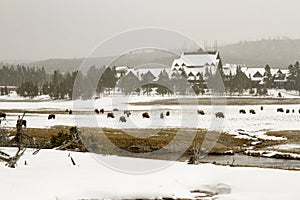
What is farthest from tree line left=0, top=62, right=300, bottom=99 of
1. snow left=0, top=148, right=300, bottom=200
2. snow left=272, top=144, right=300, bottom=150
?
snow left=0, top=148, right=300, bottom=200

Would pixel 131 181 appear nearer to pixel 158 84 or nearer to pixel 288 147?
pixel 288 147

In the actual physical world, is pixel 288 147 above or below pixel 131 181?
below

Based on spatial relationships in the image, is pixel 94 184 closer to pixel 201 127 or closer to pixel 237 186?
pixel 237 186

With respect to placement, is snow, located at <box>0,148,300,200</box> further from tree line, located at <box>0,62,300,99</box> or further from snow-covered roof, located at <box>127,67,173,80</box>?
snow-covered roof, located at <box>127,67,173,80</box>

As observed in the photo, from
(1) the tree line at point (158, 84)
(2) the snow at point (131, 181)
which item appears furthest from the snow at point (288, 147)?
(1) the tree line at point (158, 84)

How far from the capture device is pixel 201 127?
40500mm

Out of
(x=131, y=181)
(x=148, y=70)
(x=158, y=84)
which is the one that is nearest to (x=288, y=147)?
(x=131, y=181)

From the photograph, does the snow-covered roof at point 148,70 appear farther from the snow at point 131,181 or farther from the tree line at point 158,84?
the snow at point 131,181

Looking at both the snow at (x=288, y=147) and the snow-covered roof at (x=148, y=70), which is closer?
the snow at (x=288, y=147)

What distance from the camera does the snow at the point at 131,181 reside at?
1239cm

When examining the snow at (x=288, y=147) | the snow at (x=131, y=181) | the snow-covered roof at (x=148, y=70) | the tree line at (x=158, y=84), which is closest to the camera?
the snow at (x=131, y=181)

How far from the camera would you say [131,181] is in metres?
14.0

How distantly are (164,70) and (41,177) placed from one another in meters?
81.9

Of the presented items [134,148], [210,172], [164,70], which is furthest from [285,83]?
[210,172]
